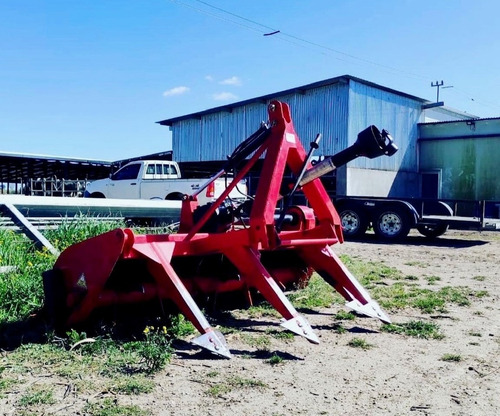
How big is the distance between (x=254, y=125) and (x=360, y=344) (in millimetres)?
20688

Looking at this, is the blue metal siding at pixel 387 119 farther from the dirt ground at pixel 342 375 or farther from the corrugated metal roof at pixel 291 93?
the dirt ground at pixel 342 375

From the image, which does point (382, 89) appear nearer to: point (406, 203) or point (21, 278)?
point (406, 203)

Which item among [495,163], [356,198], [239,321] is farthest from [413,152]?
[239,321]

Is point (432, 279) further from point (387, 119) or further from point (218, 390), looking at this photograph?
point (387, 119)

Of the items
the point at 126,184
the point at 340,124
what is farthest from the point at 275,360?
the point at 340,124

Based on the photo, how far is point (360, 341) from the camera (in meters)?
4.48

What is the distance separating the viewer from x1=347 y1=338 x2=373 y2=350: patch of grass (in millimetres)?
4377

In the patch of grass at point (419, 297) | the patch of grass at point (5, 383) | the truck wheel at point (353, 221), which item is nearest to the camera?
the patch of grass at point (5, 383)

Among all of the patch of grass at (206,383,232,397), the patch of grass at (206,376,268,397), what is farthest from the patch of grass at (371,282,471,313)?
the patch of grass at (206,383,232,397)

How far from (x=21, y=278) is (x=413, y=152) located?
74.0 ft

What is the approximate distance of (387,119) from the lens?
23.5m

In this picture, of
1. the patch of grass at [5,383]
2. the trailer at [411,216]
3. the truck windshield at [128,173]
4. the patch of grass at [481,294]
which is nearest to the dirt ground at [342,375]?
the patch of grass at [5,383]

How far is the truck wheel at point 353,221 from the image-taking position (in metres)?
14.8

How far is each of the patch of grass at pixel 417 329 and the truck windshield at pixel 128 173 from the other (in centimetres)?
1408
